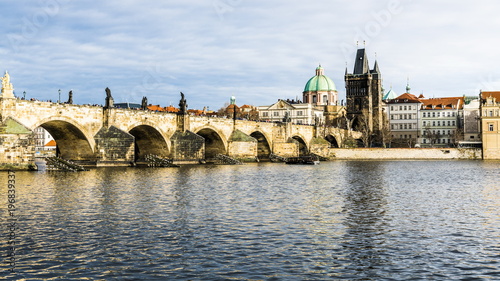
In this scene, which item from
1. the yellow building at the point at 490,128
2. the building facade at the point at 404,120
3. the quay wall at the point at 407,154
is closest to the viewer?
the quay wall at the point at 407,154

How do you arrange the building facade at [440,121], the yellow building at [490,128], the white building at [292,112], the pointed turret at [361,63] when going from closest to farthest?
the yellow building at [490,128] → the building facade at [440,121] → the pointed turret at [361,63] → the white building at [292,112]

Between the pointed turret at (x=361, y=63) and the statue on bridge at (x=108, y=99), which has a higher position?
the pointed turret at (x=361, y=63)

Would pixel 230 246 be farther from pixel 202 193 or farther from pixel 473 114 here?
pixel 473 114

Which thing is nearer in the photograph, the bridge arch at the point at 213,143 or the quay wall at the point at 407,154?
the bridge arch at the point at 213,143

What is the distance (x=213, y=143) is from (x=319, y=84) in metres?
112

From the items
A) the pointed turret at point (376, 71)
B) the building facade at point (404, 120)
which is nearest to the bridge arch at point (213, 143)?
the building facade at point (404, 120)

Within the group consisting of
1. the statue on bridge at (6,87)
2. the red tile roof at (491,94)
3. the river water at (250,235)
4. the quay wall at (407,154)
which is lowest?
the river water at (250,235)

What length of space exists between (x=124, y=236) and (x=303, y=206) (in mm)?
10479

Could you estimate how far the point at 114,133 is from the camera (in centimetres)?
5691

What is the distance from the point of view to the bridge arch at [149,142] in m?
65.1

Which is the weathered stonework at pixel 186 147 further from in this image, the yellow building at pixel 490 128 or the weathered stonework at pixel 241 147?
the yellow building at pixel 490 128

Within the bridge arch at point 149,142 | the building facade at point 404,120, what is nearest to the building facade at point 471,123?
the building facade at point 404,120

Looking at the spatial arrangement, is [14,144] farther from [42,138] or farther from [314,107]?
[314,107]

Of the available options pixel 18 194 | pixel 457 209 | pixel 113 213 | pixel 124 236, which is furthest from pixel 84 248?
pixel 457 209
